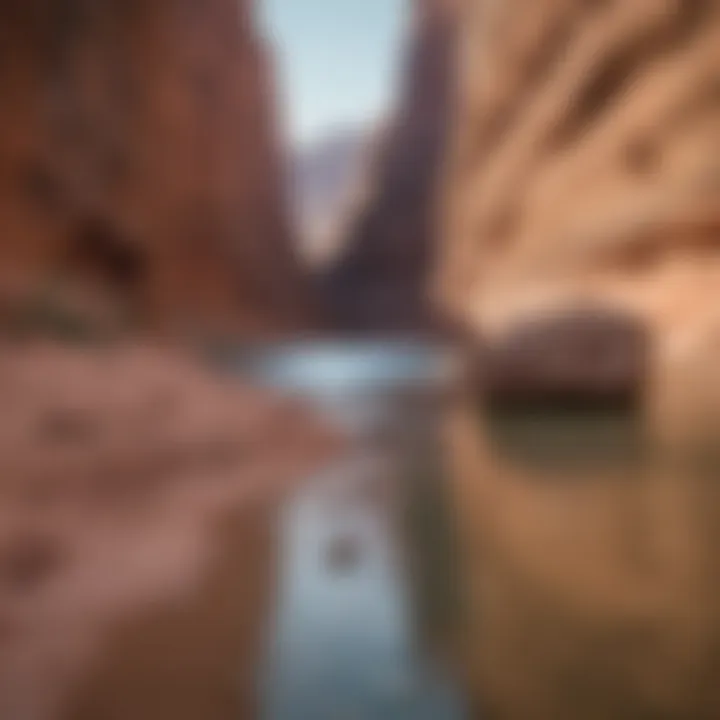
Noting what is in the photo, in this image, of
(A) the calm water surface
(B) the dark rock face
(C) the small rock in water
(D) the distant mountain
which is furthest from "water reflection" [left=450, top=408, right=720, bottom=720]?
(D) the distant mountain

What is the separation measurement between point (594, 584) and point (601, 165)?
4.11 m

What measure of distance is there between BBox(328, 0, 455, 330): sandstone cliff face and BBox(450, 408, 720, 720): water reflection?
45.2 ft

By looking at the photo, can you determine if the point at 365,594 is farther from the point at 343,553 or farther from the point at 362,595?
the point at 343,553

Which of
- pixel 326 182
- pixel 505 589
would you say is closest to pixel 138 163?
pixel 505 589

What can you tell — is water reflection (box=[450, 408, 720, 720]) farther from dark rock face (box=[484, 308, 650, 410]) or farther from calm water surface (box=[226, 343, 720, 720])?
dark rock face (box=[484, 308, 650, 410])

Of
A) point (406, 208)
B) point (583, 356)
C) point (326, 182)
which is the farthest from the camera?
point (326, 182)

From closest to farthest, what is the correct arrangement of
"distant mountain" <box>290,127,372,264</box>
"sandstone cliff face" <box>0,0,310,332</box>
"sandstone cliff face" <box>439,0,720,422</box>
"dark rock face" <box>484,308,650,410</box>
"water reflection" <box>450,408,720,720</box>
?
"water reflection" <box>450,408,720,720</box>, "dark rock face" <box>484,308,650,410</box>, "sandstone cliff face" <box>439,0,720,422</box>, "sandstone cliff face" <box>0,0,310,332</box>, "distant mountain" <box>290,127,372,264</box>

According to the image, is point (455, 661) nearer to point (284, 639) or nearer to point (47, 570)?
point (284, 639)

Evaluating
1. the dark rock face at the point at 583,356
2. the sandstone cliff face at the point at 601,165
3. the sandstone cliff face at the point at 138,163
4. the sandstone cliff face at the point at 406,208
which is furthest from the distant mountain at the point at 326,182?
the dark rock face at the point at 583,356

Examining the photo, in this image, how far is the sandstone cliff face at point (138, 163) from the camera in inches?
274

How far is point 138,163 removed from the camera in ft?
30.0

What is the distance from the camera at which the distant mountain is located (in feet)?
70.1

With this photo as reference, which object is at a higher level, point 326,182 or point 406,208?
point 326,182

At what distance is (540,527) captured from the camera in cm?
161
